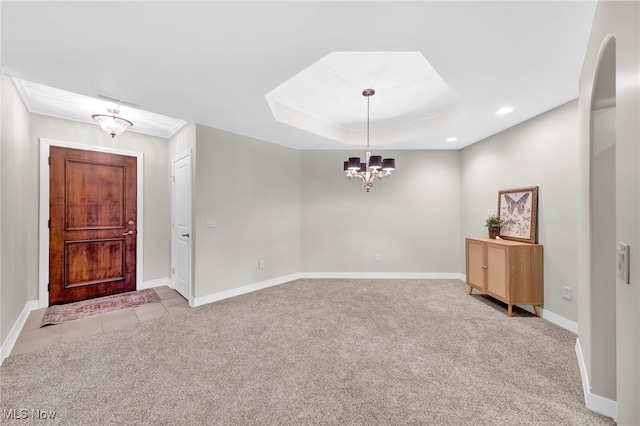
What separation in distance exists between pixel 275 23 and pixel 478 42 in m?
1.38

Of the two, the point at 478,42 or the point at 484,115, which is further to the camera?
the point at 484,115

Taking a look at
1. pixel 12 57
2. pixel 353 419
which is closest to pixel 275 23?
pixel 12 57

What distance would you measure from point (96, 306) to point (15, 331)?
33.3 inches

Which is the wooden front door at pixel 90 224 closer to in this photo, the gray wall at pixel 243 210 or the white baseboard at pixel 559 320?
the gray wall at pixel 243 210

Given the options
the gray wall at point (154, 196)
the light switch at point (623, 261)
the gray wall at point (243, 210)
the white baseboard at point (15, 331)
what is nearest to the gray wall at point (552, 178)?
the light switch at point (623, 261)

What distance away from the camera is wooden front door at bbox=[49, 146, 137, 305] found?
3271mm

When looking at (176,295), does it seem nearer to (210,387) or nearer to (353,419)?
(210,387)

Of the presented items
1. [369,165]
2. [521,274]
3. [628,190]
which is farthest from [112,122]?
[521,274]

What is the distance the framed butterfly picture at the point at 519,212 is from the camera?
3.06 meters

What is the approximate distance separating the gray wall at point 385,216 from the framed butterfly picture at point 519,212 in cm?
102

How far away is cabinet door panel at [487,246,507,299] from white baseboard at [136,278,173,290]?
4.78 metres

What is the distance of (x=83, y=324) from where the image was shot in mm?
2752

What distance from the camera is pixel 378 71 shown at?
248 cm

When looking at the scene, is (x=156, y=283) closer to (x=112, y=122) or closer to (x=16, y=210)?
(x=16, y=210)
